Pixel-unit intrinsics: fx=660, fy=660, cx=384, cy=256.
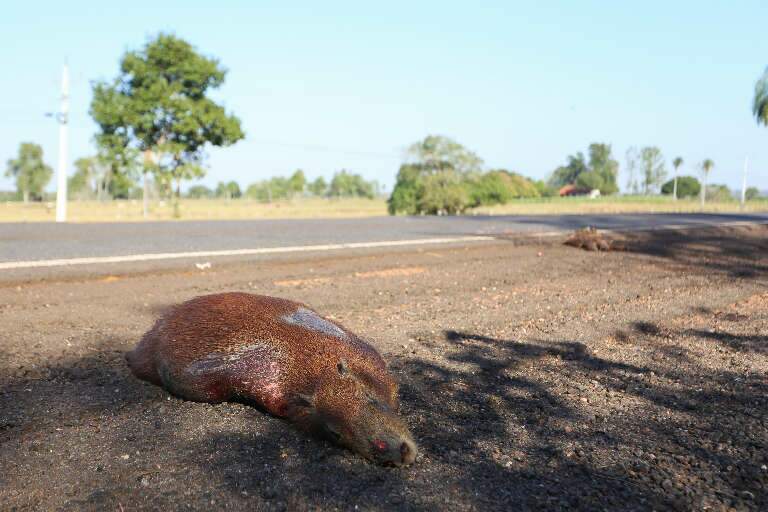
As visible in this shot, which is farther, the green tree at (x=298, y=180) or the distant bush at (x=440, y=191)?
the green tree at (x=298, y=180)

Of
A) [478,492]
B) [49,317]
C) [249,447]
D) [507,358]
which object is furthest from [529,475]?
[49,317]

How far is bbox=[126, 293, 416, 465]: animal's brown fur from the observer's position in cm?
304

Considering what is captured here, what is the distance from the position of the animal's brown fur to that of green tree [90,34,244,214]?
3235 centimetres

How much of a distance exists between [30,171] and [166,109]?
72.0m

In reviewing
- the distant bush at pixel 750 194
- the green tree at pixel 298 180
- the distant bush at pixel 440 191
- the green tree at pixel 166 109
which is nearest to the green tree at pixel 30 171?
the green tree at pixel 298 180

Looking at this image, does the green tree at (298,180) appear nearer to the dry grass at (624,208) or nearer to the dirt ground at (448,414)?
the dry grass at (624,208)

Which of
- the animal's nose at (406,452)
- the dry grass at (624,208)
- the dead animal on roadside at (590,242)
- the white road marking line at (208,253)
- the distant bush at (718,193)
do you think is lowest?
the animal's nose at (406,452)

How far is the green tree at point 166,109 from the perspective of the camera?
111 feet

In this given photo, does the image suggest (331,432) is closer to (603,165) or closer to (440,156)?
(440,156)

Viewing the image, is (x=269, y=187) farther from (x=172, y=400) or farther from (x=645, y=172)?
(x=172, y=400)

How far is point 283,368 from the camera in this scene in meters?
3.33

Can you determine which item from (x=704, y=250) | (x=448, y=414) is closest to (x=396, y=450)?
(x=448, y=414)

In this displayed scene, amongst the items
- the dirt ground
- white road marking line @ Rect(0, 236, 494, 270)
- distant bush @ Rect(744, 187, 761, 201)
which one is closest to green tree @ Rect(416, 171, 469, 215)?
white road marking line @ Rect(0, 236, 494, 270)

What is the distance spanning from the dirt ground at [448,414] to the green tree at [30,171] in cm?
9730
